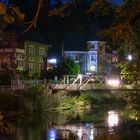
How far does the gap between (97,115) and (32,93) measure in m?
6.00

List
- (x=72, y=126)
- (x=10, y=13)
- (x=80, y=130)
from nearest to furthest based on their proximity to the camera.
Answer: (x=10, y=13)
(x=80, y=130)
(x=72, y=126)

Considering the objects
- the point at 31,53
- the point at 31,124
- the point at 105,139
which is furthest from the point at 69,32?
the point at 105,139

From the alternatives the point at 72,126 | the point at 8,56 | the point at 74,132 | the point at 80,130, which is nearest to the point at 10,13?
the point at 74,132

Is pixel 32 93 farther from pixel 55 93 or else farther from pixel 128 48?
pixel 128 48

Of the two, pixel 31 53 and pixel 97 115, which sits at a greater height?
pixel 31 53

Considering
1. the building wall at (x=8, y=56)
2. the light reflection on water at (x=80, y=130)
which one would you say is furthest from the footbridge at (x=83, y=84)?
the light reflection on water at (x=80, y=130)

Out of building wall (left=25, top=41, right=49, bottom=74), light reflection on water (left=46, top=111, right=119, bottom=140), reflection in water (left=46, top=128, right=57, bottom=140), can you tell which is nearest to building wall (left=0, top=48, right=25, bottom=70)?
building wall (left=25, top=41, right=49, bottom=74)

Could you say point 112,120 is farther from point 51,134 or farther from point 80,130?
point 51,134

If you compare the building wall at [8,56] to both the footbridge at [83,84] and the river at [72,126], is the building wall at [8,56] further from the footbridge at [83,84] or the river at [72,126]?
the river at [72,126]

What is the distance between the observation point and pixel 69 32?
80.9 meters

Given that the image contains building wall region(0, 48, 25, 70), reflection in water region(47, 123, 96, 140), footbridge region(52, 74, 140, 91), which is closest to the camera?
reflection in water region(47, 123, 96, 140)

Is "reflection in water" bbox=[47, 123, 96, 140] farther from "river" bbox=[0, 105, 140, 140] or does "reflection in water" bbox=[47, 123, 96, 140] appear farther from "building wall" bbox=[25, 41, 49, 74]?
"building wall" bbox=[25, 41, 49, 74]

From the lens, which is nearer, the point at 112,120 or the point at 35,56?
the point at 112,120

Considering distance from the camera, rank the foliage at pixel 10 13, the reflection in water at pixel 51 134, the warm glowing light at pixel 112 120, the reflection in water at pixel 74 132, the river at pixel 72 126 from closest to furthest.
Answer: the foliage at pixel 10 13
the river at pixel 72 126
the reflection in water at pixel 74 132
the reflection in water at pixel 51 134
the warm glowing light at pixel 112 120
